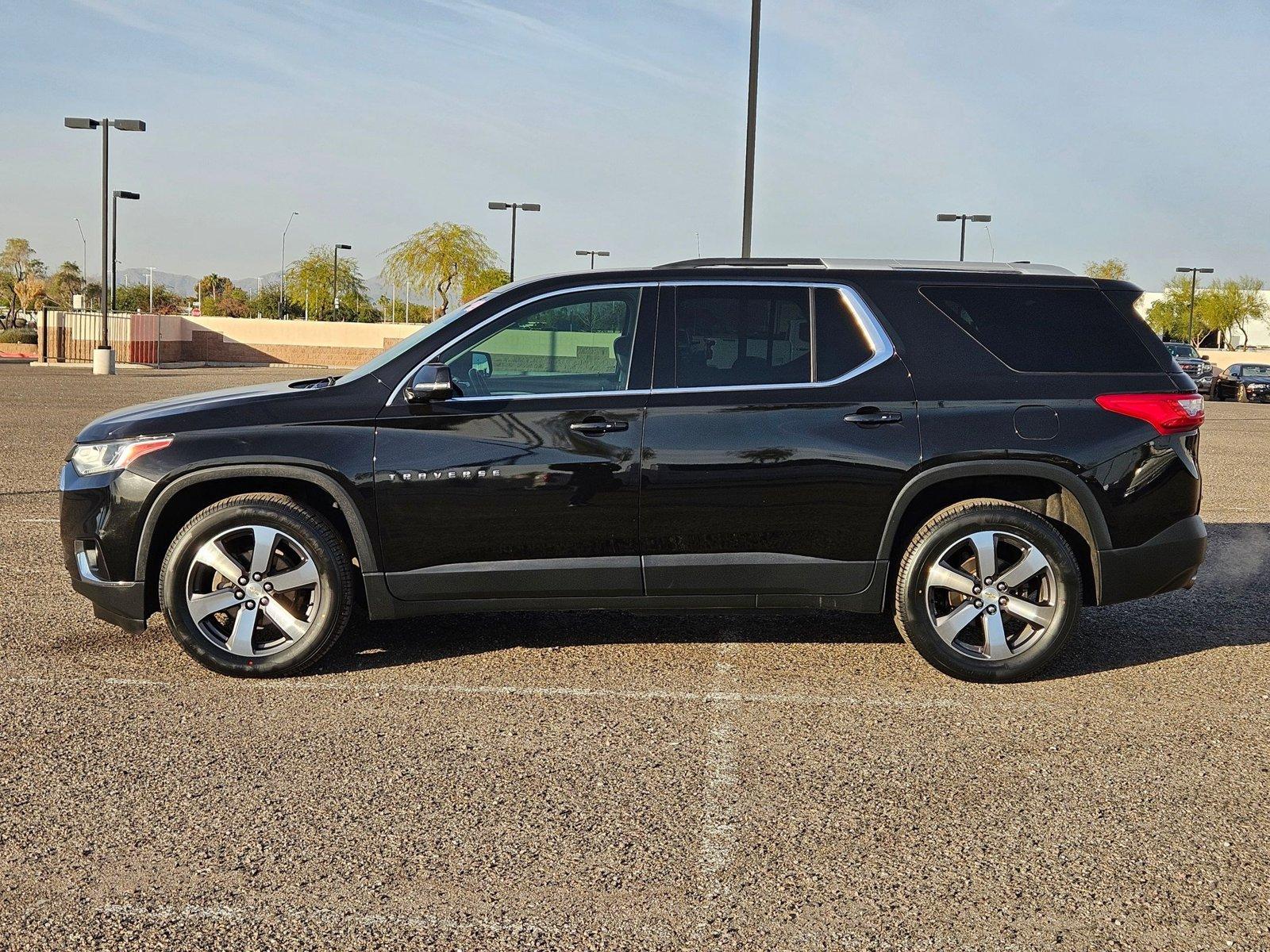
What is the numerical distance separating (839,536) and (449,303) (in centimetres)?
7845

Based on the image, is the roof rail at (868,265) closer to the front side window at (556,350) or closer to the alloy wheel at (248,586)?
the front side window at (556,350)

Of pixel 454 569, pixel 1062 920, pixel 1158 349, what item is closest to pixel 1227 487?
pixel 1158 349

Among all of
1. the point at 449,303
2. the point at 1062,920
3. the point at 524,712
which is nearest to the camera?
the point at 1062,920

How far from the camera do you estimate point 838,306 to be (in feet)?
19.2

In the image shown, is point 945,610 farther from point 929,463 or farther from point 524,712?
point 524,712

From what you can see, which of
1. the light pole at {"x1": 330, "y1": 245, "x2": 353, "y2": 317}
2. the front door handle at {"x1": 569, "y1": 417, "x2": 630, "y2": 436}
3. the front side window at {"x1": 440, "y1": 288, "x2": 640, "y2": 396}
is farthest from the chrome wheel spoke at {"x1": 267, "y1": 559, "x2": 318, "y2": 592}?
the light pole at {"x1": 330, "y1": 245, "x2": 353, "y2": 317}

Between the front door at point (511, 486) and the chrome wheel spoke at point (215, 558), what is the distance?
669 millimetres

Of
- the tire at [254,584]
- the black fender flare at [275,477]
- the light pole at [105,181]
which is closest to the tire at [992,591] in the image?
the black fender flare at [275,477]

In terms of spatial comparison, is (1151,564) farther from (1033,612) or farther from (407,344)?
(407,344)

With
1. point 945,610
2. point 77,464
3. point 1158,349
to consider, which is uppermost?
point 1158,349

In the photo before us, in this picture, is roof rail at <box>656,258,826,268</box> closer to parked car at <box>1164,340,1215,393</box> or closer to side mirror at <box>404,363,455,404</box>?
side mirror at <box>404,363,455,404</box>

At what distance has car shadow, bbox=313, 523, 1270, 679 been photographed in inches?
244

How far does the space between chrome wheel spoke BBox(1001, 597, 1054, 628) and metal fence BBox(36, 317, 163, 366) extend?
4703 centimetres

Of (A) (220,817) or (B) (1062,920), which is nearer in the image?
(B) (1062,920)
